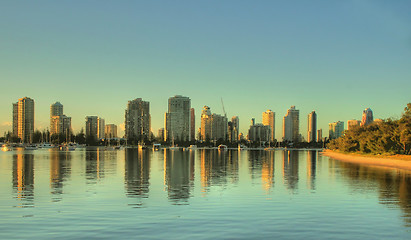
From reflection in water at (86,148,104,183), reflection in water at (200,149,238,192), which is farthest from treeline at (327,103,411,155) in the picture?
reflection in water at (86,148,104,183)

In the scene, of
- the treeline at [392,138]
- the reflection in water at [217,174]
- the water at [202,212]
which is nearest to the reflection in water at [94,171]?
the water at [202,212]

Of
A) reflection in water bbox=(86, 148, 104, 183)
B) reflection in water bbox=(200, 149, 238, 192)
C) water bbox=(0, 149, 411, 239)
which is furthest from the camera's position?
reflection in water bbox=(86, 148, 104, 183)

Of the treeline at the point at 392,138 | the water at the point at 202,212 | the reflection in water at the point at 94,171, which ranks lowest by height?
the reflection in water at the point at 94,171

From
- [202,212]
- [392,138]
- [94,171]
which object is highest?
[392,138]

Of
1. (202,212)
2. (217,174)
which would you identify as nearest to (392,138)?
(217,174)

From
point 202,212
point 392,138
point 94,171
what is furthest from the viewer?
point 392,138

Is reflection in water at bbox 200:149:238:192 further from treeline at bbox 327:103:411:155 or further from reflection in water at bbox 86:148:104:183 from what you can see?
treeline at bbox 327:103:411:155

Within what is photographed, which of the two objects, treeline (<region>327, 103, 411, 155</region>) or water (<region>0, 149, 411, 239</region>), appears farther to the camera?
treeline (<region>327, 103, 411, 155</region>)

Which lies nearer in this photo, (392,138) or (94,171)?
(94,171)

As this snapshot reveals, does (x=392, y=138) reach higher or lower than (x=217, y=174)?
higher

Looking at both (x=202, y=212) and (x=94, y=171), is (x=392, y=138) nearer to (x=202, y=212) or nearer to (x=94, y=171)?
(x=94, y=171)

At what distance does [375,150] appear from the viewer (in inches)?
4793

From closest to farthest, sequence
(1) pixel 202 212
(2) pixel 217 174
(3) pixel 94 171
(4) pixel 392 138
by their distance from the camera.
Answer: (1) pixel 202 212
(2) pixel 217 174
(3) pixel 94 171
(4) pixel 392 138

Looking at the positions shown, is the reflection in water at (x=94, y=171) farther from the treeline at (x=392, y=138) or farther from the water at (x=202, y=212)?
the treeline at (x=392, y=138)
